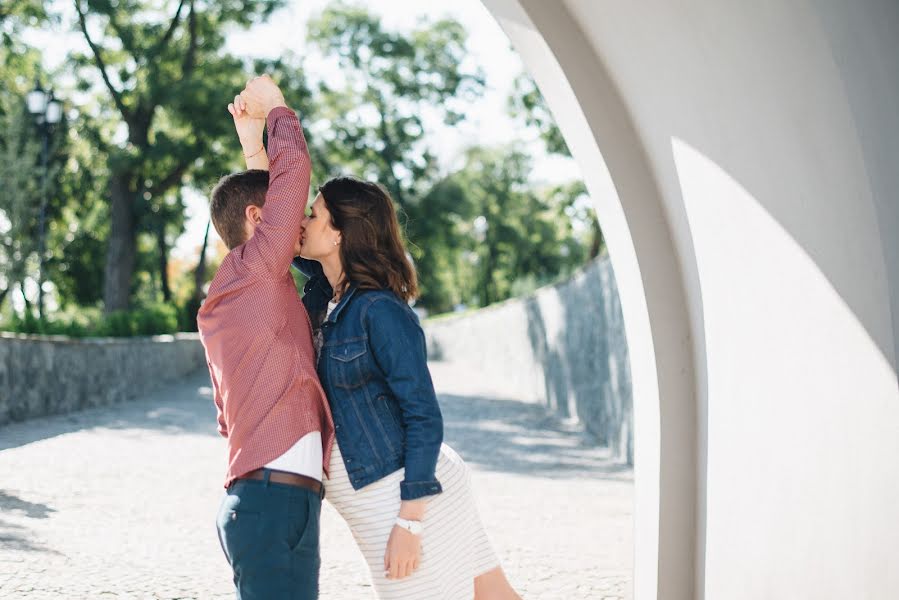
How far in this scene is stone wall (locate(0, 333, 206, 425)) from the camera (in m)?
10.8

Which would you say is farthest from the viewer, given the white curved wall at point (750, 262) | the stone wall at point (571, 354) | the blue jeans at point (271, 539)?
the stone wall at point (571, 354)

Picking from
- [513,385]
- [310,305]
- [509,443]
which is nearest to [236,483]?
[310,305]

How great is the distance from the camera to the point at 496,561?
314 centimetres

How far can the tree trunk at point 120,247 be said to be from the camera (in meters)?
30.0

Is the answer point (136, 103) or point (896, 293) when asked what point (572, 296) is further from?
point (136, 103)

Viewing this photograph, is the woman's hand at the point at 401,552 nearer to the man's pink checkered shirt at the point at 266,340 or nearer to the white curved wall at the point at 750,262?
the man's pink checkered shirt at the point at 266,340

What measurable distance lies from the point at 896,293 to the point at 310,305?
167 centimetres

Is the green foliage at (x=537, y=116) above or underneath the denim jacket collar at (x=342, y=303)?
above

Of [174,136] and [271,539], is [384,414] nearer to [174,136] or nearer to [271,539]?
Answer: [271,539]

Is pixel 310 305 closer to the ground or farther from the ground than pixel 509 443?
farther from the ground

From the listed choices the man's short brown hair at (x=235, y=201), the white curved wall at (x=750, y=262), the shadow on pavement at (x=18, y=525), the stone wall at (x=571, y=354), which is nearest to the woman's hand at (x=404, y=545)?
the man's short brown hair at (x=235, y=201)

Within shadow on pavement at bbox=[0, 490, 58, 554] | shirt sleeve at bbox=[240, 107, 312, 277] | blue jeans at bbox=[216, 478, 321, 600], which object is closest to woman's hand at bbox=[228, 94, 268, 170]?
shirt sleeve at bbox=[240, 107, 312, 277]

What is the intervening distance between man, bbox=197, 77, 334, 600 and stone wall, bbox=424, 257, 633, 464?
8163mm

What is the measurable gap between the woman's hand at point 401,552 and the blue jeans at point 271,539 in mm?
204
